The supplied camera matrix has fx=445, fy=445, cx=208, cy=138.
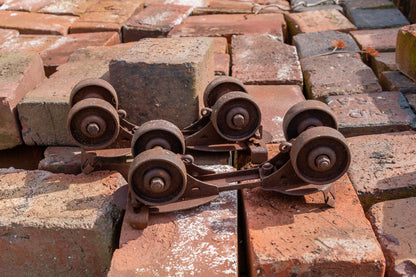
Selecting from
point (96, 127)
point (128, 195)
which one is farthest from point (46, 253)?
point (96, 127)

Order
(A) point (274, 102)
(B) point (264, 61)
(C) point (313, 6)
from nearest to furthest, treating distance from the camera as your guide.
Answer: (A) point (274, 102), (B) point (264, 61), (C) point (313, 6)

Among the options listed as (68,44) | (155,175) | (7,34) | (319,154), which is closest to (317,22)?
(68,44)

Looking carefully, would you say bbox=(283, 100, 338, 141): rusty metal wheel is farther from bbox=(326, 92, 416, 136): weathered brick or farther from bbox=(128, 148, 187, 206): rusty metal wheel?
bbox=(326, 92, 416, 136): weathered brick

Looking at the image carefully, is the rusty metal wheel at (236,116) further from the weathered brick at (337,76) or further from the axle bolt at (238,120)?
the weathered brick at (337,76)

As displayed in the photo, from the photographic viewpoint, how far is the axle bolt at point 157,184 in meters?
2.40

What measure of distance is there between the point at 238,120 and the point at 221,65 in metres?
1.80

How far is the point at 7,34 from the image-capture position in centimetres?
581

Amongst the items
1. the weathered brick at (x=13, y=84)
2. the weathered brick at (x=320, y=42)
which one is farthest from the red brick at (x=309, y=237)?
the weathered brick at (x=320, y=42)

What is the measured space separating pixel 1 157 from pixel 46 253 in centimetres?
174

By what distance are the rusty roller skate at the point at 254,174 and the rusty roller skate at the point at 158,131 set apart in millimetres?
268

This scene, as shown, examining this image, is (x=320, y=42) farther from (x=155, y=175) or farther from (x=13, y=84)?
(x=155, y=175)

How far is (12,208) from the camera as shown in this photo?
275 cm

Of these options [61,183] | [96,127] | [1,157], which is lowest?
[1,157]

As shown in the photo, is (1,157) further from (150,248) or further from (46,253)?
(150,248)
